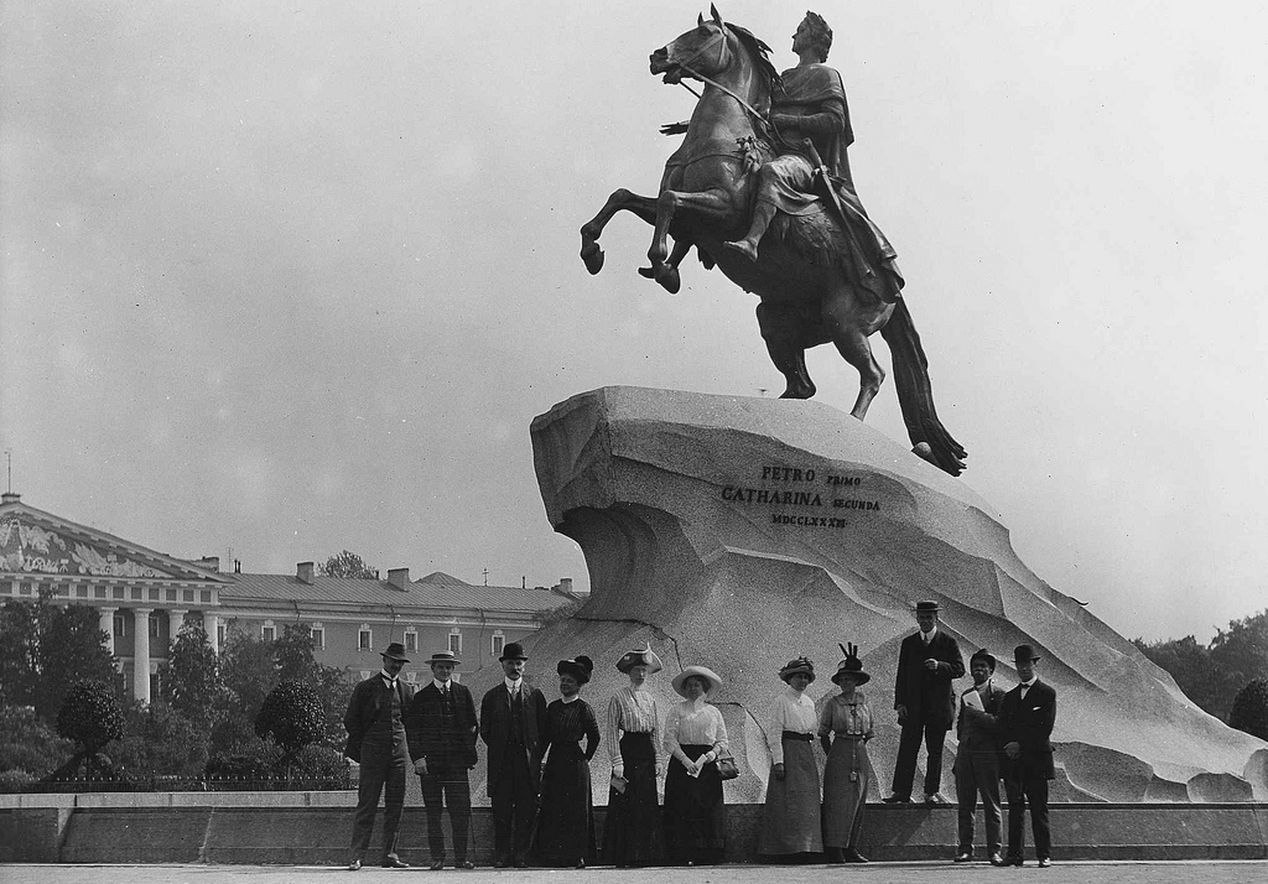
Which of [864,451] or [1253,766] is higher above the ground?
[864,451]

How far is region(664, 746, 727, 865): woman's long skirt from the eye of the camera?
1135 cm

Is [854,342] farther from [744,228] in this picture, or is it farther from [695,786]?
[695,786]

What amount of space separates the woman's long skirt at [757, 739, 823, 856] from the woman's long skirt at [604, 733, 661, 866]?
70cm

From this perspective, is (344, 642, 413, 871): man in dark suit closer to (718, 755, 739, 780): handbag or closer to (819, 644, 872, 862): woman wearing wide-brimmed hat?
(718, 755, 739, 780): handbag

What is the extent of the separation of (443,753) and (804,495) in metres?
4.12

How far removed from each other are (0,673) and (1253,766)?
44.2 metres

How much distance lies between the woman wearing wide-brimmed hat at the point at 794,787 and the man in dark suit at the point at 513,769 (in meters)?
1.42

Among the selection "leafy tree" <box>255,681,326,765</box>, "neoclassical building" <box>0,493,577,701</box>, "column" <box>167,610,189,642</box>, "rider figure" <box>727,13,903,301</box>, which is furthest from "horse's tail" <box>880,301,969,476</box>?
"column" <box>167,610,189,642</box>

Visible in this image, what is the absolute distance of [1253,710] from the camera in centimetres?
2109

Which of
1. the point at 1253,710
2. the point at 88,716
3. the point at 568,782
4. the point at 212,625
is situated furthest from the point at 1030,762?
the point at 212,625

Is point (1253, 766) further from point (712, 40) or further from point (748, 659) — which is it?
point (712, 40)

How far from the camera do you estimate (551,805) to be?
37.0 feet

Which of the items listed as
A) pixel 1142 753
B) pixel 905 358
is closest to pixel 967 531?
pixel 1142 753

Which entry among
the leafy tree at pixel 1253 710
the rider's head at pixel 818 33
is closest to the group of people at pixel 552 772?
the rider's head at pixel 818 33
